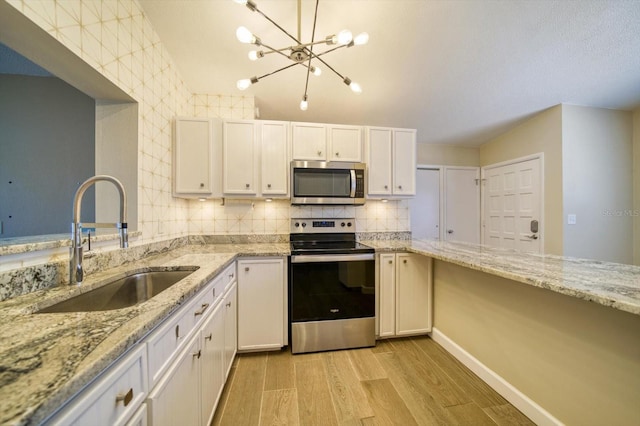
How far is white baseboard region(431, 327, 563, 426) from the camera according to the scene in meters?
1.30

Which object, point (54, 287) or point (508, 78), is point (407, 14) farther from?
point (54, 287)

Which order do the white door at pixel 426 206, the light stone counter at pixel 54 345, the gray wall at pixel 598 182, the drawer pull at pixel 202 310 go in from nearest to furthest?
the light stone counter at pixel 54 345
the drawer pull at pixel 202 310
the gray wall at pixel 598 182
the white door at pixel 426 206

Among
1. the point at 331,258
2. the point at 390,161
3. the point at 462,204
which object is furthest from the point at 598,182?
the point at 331,258

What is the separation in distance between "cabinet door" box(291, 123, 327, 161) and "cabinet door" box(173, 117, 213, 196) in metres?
0.83

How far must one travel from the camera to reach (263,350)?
6.48ft

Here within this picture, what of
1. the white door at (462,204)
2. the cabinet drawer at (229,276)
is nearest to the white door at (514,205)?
the white door at (462,204)

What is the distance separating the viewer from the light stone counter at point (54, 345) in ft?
1.32

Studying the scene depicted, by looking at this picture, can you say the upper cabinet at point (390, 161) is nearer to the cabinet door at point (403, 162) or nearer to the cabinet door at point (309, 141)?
the cabinet door at point (403, 162)

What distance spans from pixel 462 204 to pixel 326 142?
10.2 feet

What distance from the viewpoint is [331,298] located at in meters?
2.02

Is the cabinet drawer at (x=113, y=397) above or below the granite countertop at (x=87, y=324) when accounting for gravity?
below

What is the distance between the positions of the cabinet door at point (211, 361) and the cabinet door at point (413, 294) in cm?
156

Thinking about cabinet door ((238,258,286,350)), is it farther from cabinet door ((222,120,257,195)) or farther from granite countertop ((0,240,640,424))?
cabinet door ((222,120,257,195))

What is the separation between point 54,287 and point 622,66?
496 cm
